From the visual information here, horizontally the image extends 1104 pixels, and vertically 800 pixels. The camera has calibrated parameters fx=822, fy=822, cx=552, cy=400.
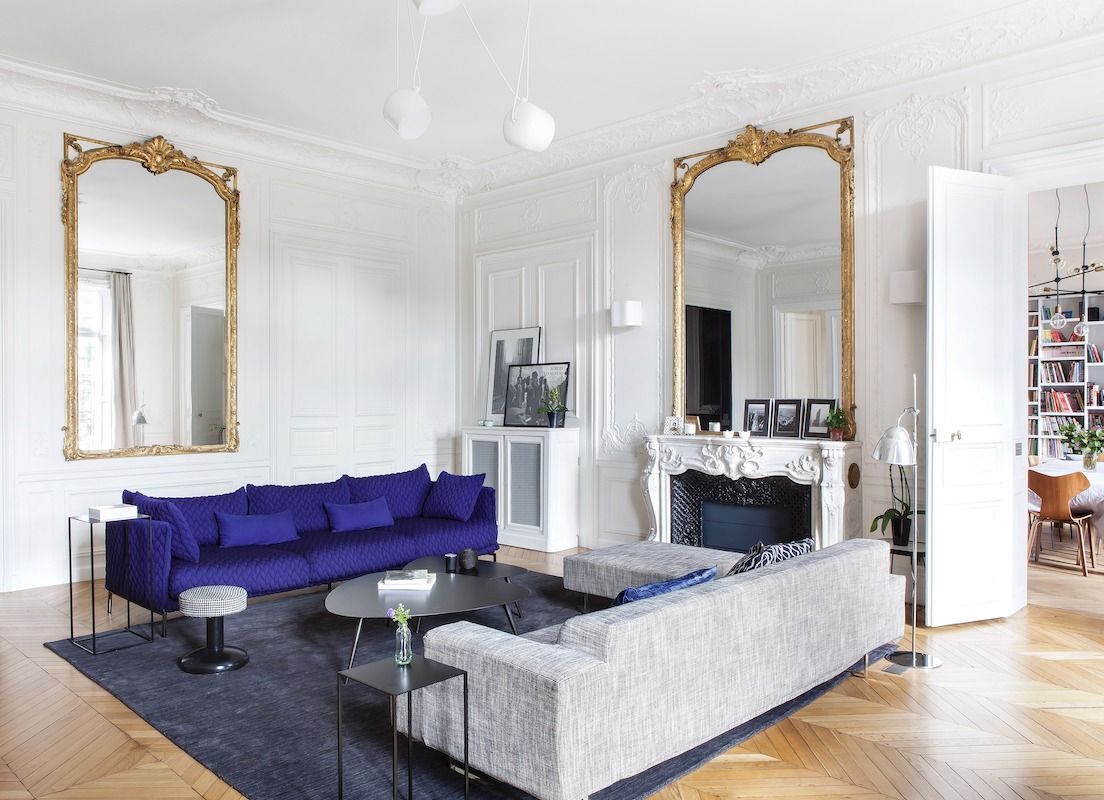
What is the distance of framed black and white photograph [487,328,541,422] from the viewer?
24.3ft

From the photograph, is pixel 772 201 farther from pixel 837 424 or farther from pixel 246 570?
pixel 246 570

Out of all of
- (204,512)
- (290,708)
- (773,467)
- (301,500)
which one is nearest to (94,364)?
(204,512)

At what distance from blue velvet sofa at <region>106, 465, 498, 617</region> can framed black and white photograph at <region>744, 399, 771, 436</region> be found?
2.00m

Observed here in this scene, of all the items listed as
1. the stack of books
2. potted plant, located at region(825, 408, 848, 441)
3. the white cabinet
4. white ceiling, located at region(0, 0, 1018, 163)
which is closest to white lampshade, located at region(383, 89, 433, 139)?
white ceiling, located at region(0, 0, 1018, 163)

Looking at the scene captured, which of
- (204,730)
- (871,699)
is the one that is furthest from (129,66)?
(871,699)

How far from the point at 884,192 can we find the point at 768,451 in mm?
1841

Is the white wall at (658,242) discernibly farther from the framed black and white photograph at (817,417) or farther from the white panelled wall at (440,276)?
the framed black and white photograph at (817,417)

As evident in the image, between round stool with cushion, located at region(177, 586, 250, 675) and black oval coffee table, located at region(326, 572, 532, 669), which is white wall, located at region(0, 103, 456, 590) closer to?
round stool with cushion, located at region(177, 586, 250, 675)

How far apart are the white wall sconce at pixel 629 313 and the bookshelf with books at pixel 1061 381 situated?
17.1ft

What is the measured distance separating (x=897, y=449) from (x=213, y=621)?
3.43 meters

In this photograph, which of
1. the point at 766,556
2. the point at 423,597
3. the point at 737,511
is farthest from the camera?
the point at 737,511

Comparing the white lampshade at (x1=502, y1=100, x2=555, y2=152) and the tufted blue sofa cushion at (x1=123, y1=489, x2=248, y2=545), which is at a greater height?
the white lampshade at (x1=502, y1=100, x2=555, y2=152)

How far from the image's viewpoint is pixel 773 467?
5.59m

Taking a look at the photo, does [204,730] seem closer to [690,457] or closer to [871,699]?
[871,699]
